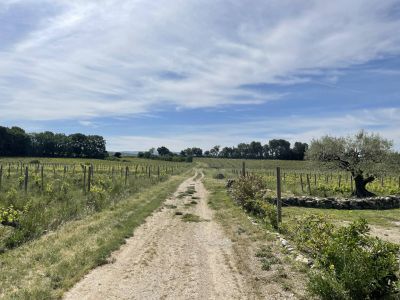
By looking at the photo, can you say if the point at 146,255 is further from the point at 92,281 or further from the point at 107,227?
the point at 107,227

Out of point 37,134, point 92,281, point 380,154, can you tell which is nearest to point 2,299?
point 92,281

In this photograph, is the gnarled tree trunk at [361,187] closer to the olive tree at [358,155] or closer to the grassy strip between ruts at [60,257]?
the olive tree at [358,155]

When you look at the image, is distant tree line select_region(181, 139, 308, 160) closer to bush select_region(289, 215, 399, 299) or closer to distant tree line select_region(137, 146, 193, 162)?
distant tree line select_region(137, 146, 193, 162)

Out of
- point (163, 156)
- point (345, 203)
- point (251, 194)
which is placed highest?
point (163, 156)

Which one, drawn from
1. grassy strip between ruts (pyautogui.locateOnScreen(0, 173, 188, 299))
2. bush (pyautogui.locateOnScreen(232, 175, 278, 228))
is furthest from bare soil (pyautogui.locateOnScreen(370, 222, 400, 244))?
grassy strip between ruts (pyautogui.locateOnScreen(0, 173, 188, 299))

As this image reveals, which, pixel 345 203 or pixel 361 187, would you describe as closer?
pixel 345 203

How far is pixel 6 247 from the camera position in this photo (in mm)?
10484

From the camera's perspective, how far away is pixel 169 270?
8695mm

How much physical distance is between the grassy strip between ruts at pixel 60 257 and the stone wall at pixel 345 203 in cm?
1234

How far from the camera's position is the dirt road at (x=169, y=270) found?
7.19 m

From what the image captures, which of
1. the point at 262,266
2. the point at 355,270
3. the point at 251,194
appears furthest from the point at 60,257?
the point at 251,194

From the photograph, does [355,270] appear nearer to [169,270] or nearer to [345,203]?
[169,270]

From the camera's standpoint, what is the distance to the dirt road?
7.19m

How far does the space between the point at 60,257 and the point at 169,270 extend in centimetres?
265
